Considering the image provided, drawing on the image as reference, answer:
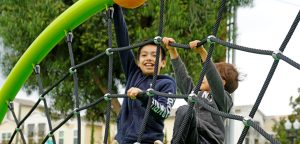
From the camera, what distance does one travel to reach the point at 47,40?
7.76 feet

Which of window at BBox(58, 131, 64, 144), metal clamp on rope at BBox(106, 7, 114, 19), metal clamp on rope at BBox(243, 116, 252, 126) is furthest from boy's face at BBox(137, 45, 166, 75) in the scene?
window at BBox(58, 131, 64, 144)

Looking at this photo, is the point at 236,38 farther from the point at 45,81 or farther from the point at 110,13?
the point at 110,13

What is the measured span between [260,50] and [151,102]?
408mm

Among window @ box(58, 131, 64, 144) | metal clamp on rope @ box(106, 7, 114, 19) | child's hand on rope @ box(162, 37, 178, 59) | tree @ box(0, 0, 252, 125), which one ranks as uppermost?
tree @ box(0, 0, 252, 125)

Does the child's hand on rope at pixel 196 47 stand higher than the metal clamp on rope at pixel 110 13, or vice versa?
the metal clamp on rope at pixel 110 13

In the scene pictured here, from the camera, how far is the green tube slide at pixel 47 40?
2211mm

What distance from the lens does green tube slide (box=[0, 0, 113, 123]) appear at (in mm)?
2211

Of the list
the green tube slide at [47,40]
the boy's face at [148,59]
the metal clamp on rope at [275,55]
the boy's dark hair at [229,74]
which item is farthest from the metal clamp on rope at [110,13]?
the metal clamp on rope at [275,55]

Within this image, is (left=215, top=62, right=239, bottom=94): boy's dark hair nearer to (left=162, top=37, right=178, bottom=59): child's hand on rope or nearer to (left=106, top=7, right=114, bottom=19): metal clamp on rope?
(left=162, top=37, right=178, bottom=59): child's hand on rope

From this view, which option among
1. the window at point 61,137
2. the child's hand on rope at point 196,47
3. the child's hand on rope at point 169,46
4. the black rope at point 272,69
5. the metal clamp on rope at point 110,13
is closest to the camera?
the black rope at point 272,69

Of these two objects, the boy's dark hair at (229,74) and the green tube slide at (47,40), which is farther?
the green tube slide at (47,40)

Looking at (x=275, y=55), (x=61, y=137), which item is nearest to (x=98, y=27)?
(x=275, y=55)

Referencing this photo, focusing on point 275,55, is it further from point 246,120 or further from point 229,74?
point 229,74

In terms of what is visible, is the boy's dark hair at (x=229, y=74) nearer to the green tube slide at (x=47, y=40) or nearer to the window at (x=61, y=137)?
the green tube slide at (x=47, y=40)
